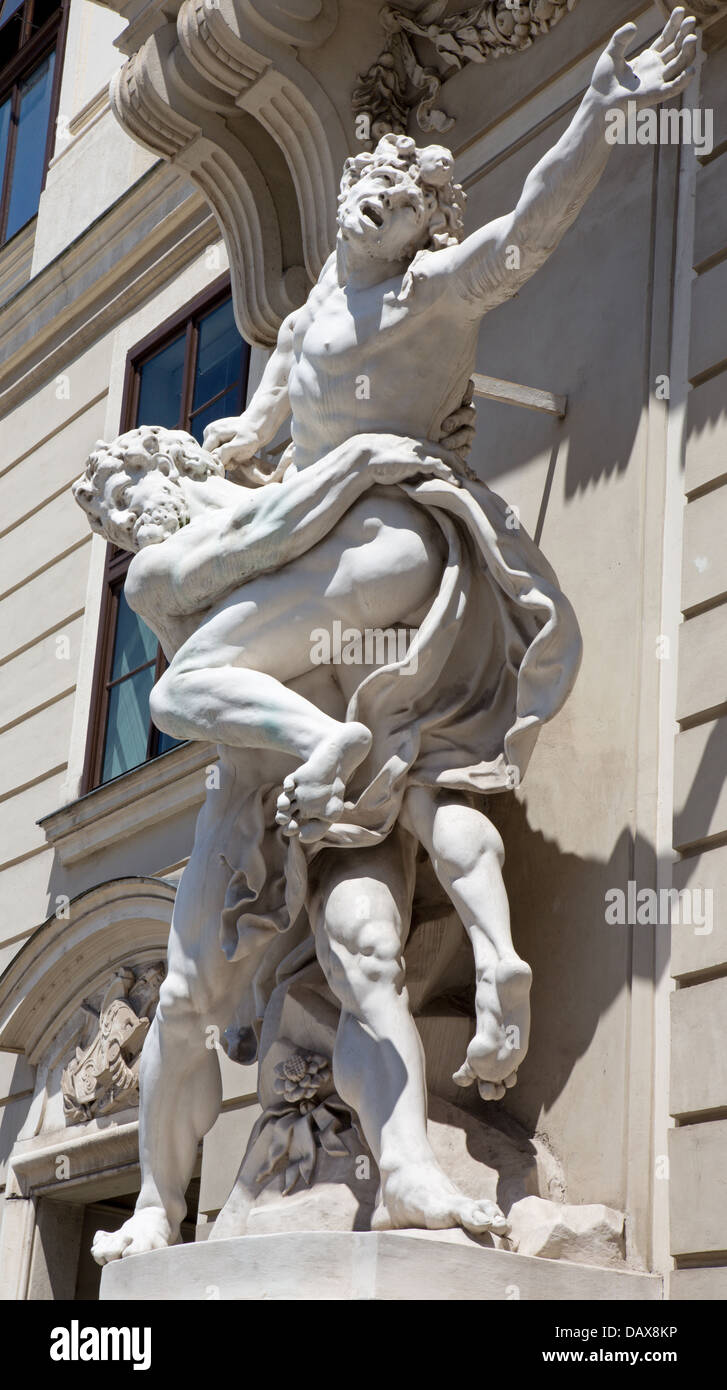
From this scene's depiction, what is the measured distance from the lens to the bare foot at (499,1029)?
457cm

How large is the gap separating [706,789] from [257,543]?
4.40 feet

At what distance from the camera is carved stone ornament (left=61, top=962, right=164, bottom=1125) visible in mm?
8047

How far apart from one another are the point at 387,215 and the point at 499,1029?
216cm

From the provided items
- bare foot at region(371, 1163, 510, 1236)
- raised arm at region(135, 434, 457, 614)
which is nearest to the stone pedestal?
bare foot at region(371, 1163, 510, 1236)

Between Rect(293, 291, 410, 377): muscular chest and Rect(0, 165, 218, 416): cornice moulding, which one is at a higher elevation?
Rect(0, 165, 218, 416): cornice moulding

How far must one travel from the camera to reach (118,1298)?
4875 mm

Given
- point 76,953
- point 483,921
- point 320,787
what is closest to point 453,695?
point 320,787

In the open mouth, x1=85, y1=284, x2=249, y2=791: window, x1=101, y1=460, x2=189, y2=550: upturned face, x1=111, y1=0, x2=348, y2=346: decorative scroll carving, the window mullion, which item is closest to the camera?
the open mouth

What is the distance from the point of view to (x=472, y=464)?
253 inches

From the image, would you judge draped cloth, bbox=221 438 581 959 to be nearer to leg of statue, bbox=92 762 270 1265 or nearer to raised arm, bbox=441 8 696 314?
leg of statue, bbox=92 762 270 1265

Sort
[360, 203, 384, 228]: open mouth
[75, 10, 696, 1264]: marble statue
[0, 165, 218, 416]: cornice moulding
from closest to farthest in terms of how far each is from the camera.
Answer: [75, 10, 696, 1264]: marble statue, [360, 203, 384, 228]: open mouth, [0, 165, 218, 416]: cornice moulding

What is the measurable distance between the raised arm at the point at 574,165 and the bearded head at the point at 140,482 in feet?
3.56

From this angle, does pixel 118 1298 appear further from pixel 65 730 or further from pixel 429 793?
pixel 65 730
